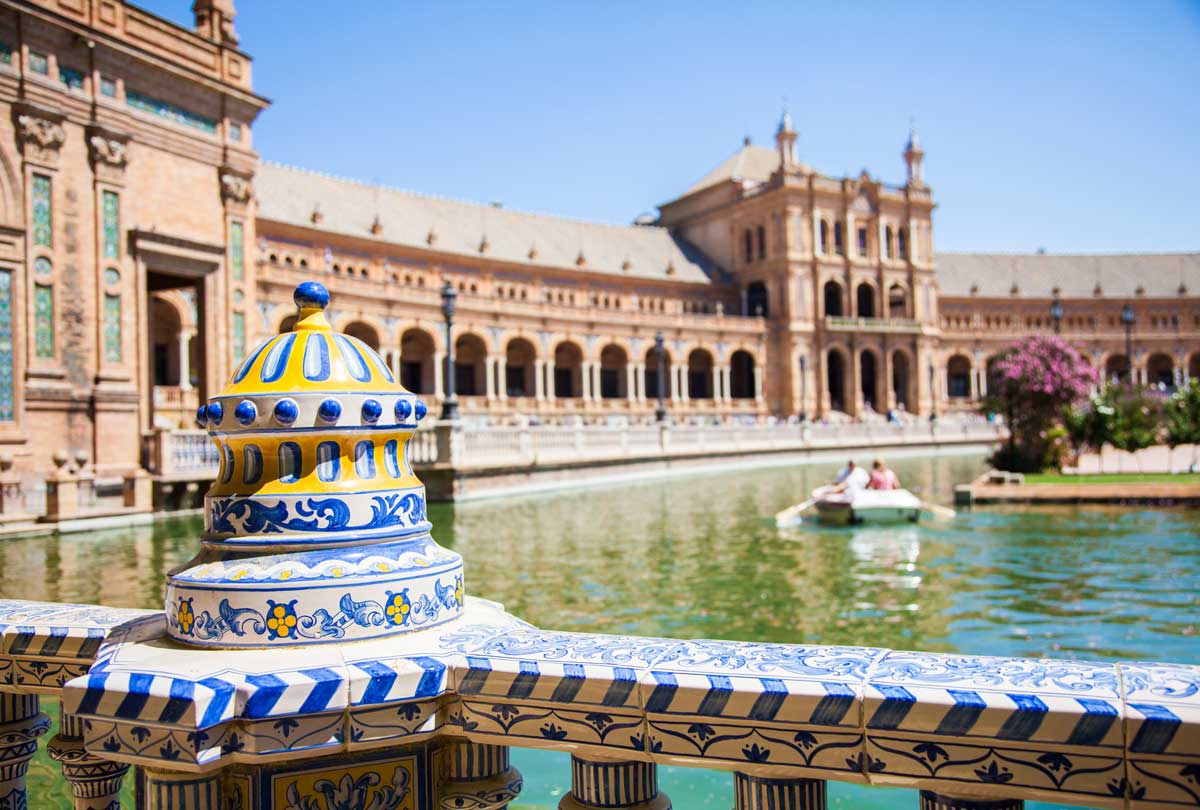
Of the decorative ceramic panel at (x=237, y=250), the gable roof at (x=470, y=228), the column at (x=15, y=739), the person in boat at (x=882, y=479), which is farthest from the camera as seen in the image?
the gable roof at (x=470, y=228)

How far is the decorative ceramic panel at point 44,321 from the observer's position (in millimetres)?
19469

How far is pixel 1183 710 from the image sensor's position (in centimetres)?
187

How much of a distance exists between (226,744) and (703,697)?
1106mm

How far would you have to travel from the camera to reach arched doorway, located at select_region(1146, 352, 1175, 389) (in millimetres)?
80688

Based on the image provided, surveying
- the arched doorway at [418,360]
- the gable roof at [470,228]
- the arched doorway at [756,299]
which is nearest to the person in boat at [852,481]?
the arched doorway at [418,360]

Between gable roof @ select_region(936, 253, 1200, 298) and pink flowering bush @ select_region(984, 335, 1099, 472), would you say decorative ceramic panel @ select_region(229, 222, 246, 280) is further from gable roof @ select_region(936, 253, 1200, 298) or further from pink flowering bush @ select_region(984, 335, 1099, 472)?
gable roof @ select_region(936, 253, 1200, 298)

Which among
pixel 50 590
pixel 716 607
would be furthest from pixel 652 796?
pixel 50 590

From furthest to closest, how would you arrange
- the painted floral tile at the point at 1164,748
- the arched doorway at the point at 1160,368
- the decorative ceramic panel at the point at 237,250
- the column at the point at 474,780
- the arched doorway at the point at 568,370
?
the arched doorway at the point at 1160,368, the arched doorway at the point at 568,370, the decorative ceramic panel at the point at 237,250, the column at the point at 474,780, the painted floral tile at the point at 1164,748

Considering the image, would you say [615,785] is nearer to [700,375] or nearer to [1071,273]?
[700,375]

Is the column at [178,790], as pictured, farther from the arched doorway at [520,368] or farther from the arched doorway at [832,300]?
the arched doorway at [832,300]

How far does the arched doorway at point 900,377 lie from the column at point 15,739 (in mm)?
71490

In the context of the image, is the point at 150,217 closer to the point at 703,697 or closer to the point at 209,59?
the point at 209,59

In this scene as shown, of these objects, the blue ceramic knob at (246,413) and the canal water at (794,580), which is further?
the canal water at (794,580)

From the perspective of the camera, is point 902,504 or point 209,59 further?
point 209,59
